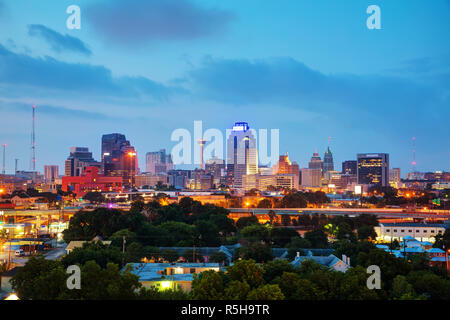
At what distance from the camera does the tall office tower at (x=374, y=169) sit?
101438mm

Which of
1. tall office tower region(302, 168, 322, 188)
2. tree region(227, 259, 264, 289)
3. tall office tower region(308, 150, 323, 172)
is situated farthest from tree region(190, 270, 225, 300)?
tall office tower region(308, 150, 323, 172)

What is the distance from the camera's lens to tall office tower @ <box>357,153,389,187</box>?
101 m

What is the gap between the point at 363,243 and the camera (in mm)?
15734

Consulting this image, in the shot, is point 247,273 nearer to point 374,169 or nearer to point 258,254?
point 258,254

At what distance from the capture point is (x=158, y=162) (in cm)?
14412

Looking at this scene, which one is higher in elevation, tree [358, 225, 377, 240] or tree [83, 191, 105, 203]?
tree [358, 225, 377, 240]

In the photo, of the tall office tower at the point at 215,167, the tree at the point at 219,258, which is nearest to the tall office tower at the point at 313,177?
the tall office tower at the point at 215,167

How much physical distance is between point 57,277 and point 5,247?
524 inches

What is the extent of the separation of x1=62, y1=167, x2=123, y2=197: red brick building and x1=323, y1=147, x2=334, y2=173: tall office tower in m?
86.1

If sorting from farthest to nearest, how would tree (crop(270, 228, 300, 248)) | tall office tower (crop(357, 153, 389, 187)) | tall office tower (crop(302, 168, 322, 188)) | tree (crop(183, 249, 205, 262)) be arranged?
1. tall office tower (crop(302, 168, 322, 188))
2. tall office tower (crop(357, 153, 389, 187))
3. tree (crop(270, 228, 300, 248))
4. tree (crop(183, 249, 205, 262))

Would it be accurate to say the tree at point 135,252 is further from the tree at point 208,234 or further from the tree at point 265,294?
the tree at point 265,294

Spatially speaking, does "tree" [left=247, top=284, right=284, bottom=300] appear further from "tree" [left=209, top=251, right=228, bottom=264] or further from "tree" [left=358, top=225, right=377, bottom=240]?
"tree" [left=358, top=225, right=377, bottom=240]
